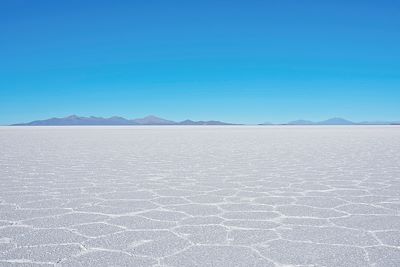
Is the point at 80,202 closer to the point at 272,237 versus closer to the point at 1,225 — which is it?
the point at 1,225

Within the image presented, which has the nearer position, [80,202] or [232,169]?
[80,202]

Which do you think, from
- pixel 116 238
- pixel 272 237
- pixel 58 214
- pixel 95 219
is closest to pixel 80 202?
pixel 58 214

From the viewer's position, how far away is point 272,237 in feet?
10.0

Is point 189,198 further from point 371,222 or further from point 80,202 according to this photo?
point 371,222

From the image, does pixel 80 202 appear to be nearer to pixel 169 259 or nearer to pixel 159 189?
pixel 159 189

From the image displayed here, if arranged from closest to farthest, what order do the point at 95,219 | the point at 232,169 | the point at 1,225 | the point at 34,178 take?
the point at 1,225
the point at 95,219
the point at 34,178
the point at 232,169

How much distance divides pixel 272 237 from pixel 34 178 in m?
4.43

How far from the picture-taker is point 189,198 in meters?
4.59

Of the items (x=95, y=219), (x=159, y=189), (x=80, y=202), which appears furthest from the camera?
(x=159, y=189)

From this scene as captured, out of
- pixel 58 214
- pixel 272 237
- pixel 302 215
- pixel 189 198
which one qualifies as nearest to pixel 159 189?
pixel 189 198

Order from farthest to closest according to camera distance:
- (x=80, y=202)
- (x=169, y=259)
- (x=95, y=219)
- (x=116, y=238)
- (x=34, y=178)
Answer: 1. (x=34, y=178)
2. (x=80, y=202)
3. (x=95, y=219)
4. (x=116, y=238)
5. (x=169, y=259)

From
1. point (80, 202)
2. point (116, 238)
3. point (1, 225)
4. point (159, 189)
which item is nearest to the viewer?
point (116, 238)

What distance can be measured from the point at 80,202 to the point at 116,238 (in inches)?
60.1

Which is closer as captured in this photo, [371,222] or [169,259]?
[169,259]
